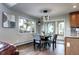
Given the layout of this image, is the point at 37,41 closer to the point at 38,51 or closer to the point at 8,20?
the point at 38,51

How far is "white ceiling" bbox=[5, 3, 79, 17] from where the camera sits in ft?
5.84

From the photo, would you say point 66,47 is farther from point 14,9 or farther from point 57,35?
point 14,9

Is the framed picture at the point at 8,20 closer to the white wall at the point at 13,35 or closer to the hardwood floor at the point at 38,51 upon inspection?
the white wall at the point at 13,35

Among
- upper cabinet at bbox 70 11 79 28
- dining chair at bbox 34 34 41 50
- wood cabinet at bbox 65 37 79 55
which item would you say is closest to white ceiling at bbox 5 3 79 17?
upper cabinet at bbox 70 11 79 28

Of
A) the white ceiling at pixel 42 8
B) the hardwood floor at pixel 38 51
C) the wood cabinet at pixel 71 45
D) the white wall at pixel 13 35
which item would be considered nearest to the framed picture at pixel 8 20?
the white wall at pixel 13 35

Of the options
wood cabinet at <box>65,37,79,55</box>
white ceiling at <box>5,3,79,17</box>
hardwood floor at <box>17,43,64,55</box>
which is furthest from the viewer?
wood cabinet at <box>65,37,79,55</box>

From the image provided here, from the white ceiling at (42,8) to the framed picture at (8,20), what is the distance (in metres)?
0.17

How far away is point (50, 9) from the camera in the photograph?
6.31ft

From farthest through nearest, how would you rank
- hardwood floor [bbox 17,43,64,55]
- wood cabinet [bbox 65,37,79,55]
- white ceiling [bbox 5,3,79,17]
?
wood cabinet [bbox 65,37,79,55] < hardwood floor [bbox 17,43,64,55] < white ceiling [bbox 5,3,79,17]

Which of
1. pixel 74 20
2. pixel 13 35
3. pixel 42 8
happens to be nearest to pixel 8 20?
pixel 13 35

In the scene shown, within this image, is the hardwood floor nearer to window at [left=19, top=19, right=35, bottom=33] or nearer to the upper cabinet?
window at [left=19, top=19, right=35, bottom=33]

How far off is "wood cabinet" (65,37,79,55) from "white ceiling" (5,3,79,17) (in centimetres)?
53

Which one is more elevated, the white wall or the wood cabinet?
the white wall
